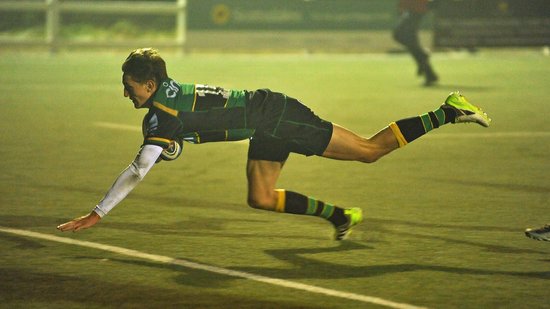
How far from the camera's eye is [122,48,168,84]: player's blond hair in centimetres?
797

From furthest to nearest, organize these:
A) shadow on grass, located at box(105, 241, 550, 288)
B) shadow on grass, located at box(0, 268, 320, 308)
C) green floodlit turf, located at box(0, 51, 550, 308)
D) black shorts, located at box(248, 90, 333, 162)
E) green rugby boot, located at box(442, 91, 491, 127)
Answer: green rugby boot, located at box(442, 91, 491, 127), black shorts, located at box(248, 90, 333, 162), shadow on grass, located at box(105, 241, 550, 288), green floodlit turf, located at box(0, 51, 550, 308), shadow on grass, located at box(0, 268, 320, 308)

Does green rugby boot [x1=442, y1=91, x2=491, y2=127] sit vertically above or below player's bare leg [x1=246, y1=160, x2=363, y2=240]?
above

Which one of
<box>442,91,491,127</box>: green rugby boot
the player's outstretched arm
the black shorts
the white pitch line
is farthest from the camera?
<box>442,91,491,127</box>: green rugby boot

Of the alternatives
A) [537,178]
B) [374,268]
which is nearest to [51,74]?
[537,178]

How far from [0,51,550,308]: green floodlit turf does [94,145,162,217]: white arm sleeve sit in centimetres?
37

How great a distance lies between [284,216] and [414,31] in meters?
13.5

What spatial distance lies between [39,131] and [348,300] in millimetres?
9379

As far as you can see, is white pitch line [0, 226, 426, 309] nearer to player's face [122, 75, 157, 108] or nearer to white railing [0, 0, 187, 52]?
player's face [122, 75, 157, 108]

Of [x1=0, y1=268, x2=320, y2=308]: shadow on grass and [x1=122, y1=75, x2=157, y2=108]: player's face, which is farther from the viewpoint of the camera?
[x1=122, y1=75, x2=157, y2=108]: player's face

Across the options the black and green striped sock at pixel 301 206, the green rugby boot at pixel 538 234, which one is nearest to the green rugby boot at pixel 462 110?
the green rugby boot at pixel 538 234

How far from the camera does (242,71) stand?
83.3 ft

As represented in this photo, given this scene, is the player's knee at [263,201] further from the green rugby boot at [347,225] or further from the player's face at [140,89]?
the player's face at [140,89]

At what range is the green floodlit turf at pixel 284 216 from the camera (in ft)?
23.8

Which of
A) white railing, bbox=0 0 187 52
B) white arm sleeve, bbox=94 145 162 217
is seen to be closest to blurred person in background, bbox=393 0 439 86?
white railing, bbox=0 0 187 52
